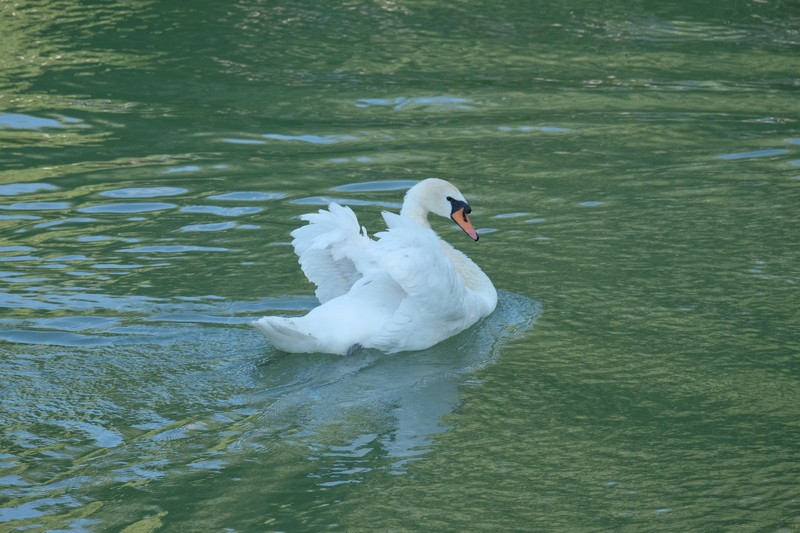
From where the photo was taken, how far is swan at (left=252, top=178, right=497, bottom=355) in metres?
6.87

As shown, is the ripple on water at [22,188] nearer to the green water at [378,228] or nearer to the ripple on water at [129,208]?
the green water at [378,228]

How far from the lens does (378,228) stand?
31.8 ft

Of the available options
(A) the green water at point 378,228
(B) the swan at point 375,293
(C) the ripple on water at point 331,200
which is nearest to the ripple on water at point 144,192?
(A) the green water at point 378,228

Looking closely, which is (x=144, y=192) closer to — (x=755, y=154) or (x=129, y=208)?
(x=129, y=208)

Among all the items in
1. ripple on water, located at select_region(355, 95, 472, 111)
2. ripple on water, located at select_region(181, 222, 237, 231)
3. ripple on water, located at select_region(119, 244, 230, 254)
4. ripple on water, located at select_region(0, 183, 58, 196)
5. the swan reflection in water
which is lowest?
the swan reflection in water

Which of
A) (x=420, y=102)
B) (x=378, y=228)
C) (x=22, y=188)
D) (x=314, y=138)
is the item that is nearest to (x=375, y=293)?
(x=378, y=228)

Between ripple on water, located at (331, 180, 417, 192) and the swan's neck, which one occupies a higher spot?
the swan's neck

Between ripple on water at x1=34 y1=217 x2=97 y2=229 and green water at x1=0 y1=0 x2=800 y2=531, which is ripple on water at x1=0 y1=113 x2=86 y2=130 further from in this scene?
ripple on water at x1=34 y1=217 x2=97 y2=229

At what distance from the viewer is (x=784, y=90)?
1335cm

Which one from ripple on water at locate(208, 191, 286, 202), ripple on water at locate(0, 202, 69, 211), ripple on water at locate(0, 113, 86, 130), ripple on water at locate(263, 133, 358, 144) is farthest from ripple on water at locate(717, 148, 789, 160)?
ripple on water at locate(0, 113, 86, 130)

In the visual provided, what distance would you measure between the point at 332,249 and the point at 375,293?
1.30 ft

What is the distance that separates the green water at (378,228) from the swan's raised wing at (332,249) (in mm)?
491

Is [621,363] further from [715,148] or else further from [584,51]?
[584,51]

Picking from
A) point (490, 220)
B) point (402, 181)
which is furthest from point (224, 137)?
point (490, 220)
